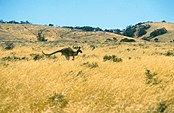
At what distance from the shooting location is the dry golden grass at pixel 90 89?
37.9 feet

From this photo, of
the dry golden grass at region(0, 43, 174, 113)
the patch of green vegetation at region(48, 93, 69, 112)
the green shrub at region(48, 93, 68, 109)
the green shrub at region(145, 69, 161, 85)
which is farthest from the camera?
the green shrub at region(145, 69, 161, 85)

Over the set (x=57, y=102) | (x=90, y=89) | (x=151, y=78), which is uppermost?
Answer: (x=151, y=78)

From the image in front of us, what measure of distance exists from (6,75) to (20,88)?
2105mm

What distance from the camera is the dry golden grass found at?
1154cm

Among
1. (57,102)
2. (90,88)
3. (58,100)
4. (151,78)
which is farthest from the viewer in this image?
(90,88)

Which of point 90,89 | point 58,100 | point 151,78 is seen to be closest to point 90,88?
point 90,89

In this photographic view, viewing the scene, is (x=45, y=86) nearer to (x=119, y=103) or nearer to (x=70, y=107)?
(x=70, y=107)

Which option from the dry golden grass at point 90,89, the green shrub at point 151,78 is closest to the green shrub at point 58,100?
the dry golden grass at point 90,89

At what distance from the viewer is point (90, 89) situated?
13.1 metres

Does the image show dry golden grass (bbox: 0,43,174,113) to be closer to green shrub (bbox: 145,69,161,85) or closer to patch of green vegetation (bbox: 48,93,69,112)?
patch of green vegetation (bbox: 48,93,69,112)

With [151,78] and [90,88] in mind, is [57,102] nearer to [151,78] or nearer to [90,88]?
[90,88]

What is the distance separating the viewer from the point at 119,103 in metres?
11.6

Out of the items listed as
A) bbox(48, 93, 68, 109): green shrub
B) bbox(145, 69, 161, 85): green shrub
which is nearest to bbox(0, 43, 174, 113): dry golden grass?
bbox(48, 93, 68, 109): green shrub

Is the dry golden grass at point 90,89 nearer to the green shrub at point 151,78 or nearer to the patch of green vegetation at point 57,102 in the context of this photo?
the patch of green vegetation at point 57,102
